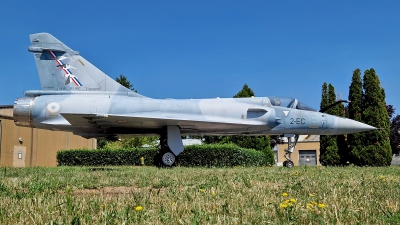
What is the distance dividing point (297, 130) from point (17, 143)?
16.8 metres

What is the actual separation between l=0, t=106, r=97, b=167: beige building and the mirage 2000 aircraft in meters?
8.93

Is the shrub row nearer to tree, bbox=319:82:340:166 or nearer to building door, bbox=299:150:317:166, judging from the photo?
tree, bbox=319:82:340:166

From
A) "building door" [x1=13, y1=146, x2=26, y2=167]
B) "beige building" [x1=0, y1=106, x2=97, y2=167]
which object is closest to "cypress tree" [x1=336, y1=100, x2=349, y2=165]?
"beige building" [x1=0, y1=106, x2=97, y2=167]

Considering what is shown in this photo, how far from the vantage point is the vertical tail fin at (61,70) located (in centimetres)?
1286

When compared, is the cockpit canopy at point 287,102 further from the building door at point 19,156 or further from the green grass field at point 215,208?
the building door at point 19,156

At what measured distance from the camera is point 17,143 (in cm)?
2241

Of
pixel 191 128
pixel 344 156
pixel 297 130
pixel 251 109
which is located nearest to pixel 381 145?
pixel 344 156

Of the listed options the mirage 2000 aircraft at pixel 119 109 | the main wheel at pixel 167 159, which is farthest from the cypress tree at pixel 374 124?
the main wheel at pixel 167 159

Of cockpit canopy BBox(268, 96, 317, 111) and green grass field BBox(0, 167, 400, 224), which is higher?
cockpit canopy BBox(268, 96, 317, 111)

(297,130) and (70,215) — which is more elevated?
(297,130)

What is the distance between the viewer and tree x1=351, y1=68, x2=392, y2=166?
64.3 feet

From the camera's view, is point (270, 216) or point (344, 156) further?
point (344, 156)

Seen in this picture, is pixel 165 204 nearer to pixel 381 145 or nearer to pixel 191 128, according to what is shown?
pixel 191 128

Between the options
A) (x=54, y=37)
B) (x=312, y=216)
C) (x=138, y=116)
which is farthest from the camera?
(x=54, y=37)
